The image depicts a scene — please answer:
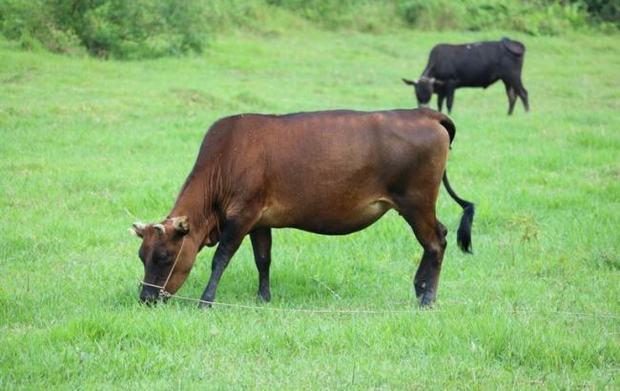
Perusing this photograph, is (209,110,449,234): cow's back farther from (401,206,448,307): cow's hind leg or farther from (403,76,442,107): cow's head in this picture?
(403,76,442,107): cow's head

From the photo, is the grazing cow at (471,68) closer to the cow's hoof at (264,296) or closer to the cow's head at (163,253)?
the cow's hoof at (264,296)

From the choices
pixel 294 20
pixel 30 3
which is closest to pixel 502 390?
pixel 30 3

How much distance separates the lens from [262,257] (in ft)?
26.9

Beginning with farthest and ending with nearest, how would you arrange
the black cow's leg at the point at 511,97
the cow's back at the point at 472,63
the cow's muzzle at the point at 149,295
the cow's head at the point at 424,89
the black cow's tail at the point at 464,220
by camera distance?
1. the cow's back at the point at 472,63
2. the cow's head at the point at 424,89
3. the black cow's leg at the point at 511,97
4. the black cow's tail at the point at 464,220
5. the cow's muzzle at the point at 149,295

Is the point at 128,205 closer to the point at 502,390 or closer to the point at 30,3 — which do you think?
the point at 502,390

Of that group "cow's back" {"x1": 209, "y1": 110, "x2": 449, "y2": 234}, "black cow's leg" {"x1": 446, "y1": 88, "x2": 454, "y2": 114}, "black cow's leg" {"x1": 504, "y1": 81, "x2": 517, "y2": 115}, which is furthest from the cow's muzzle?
"black cow's leg" {"x1": 504, "y1": 81, "x2": 517, "y2": 115}

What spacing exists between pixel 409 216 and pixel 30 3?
18.7m

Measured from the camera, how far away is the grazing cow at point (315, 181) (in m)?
7.78

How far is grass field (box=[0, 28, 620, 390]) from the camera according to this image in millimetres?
6031

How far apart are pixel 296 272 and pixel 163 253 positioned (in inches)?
58.2

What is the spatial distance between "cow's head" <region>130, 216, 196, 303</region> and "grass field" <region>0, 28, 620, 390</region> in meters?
0.18

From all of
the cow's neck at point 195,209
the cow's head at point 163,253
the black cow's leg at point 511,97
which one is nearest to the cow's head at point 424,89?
the black cow's leg at point 511,97

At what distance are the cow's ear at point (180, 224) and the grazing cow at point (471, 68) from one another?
16068 mm

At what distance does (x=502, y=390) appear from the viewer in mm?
5586
